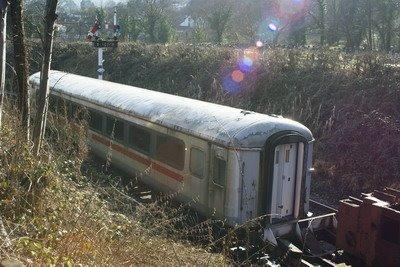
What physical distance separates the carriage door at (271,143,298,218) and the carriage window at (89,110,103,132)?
6690mm

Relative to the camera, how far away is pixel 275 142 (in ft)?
27.5

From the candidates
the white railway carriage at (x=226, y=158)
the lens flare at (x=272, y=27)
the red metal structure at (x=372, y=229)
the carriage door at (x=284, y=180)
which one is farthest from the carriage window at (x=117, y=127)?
the lens flare at (x=272, y=27)

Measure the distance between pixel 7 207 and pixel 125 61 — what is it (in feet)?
82.8

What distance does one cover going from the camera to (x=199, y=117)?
381 inches

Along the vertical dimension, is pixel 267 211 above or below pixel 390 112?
below

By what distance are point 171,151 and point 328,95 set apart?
8.52 metres

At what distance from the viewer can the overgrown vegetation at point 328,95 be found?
13234mm

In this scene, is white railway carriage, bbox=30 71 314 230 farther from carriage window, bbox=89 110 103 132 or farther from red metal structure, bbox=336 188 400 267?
carriage window, bbox=89 110 103 132

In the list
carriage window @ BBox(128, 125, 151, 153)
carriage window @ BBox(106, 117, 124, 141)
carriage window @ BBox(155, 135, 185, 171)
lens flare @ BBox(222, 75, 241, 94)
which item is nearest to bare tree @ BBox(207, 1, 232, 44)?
lens flare @ BBox(222, 75, 241, 94)

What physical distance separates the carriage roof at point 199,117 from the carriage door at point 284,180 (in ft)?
1.32

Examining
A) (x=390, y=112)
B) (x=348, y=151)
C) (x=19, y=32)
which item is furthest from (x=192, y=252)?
(x=390, y=112)

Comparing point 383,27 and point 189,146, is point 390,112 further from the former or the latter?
point 383,27

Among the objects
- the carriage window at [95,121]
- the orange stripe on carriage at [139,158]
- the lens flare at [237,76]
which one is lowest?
the orange stripe on carriage at [139,158]

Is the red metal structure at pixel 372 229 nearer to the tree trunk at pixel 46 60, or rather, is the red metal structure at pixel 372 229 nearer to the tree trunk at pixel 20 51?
the tree trunk at pixel 46 60
